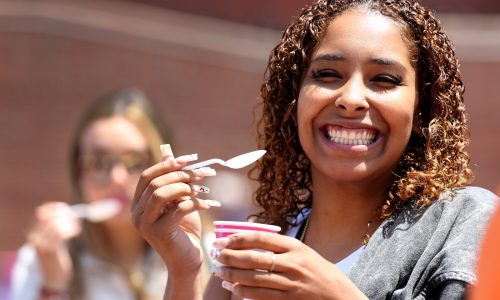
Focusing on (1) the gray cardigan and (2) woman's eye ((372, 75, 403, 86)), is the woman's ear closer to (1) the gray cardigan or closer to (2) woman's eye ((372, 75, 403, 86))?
(2) woman's eye ((372, 75, 403, 86))

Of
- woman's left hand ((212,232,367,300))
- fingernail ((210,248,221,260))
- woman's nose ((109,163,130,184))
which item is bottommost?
woman's left hand ((212,232,367,300))

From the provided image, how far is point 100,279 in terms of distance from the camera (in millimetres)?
4680

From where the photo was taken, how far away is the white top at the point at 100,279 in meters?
4.66

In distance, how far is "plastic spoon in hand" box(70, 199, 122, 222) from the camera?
480cm

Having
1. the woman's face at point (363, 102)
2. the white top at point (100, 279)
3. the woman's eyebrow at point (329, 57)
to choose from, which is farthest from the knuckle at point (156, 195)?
the white top at point (100, 279)

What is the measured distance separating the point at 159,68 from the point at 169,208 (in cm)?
943

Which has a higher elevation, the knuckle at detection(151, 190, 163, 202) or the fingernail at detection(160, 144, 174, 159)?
the fingernail at detection(160, 144, 174, 159)

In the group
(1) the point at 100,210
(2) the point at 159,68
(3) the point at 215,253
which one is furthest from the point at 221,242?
(2) the point at 159,68

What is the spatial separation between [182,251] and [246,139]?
29.9 ft

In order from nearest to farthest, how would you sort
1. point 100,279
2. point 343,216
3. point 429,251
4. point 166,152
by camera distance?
point 429,251, point 166,152, point 343,216, point 100,279

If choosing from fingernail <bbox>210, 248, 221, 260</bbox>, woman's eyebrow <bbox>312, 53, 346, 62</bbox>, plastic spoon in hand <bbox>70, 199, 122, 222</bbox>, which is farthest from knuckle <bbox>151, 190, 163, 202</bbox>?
plastic spoon in hand <bbox>70, 199, 122, 222</bbox>

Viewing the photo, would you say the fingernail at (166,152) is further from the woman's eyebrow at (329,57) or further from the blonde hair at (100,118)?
the blonde hair at (100,118)

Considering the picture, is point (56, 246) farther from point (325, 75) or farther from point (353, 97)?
point (353, 97)

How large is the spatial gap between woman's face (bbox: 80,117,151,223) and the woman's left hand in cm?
238
